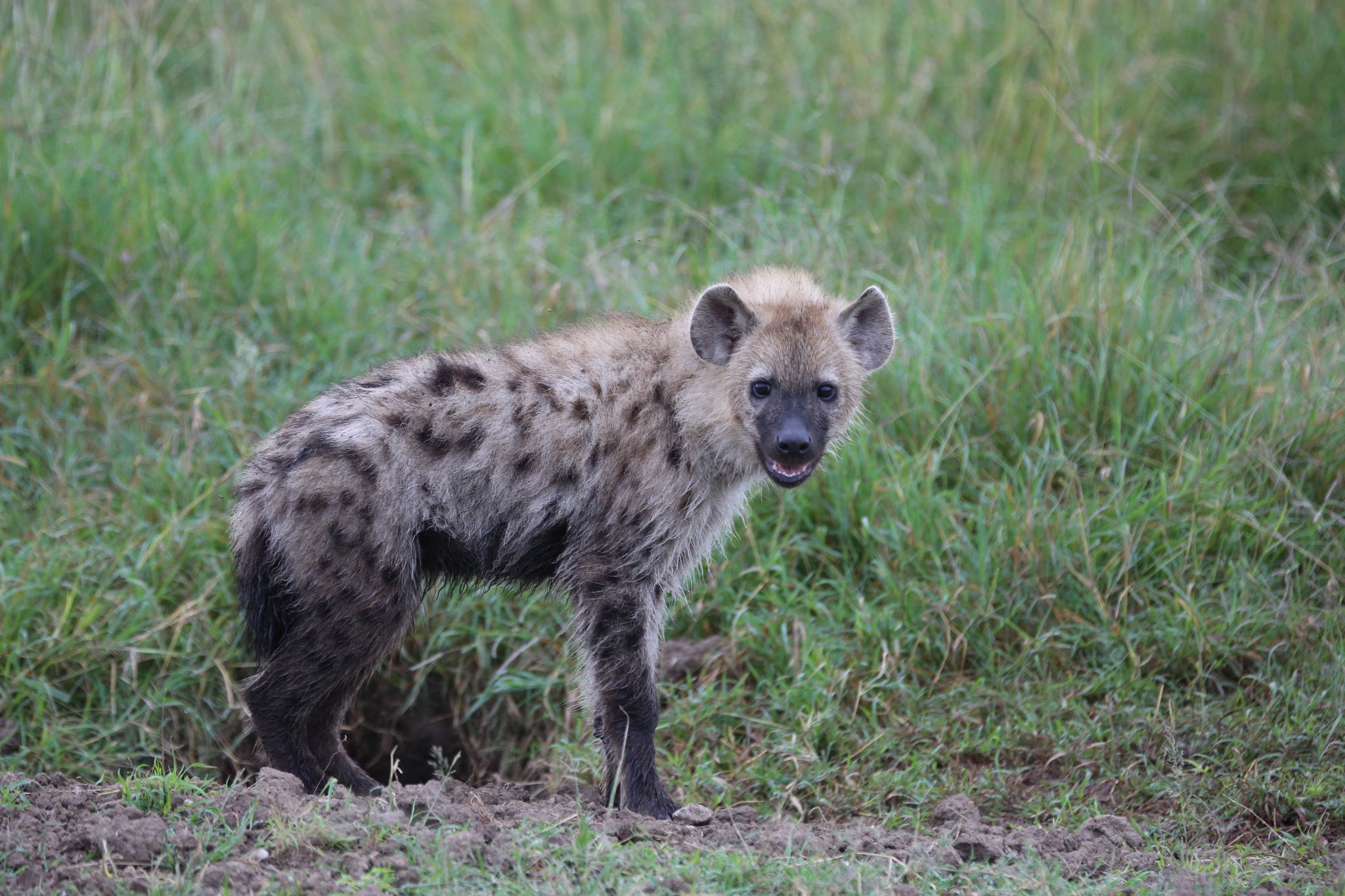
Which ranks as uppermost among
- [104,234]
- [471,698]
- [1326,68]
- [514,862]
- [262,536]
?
[1326,68]

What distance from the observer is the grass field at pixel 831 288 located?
14.5ft

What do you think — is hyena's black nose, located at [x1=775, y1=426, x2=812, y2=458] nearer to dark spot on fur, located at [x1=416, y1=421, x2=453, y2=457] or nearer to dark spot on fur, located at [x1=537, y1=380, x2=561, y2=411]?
dark spot on fur, located at [x1=537, y1=380, x2=561, y2=411]

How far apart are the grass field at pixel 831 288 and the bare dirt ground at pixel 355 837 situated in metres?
0.34

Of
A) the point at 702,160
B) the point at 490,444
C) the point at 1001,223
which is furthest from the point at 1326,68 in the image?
the point at 490,444

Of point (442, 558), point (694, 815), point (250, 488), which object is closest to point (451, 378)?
point (442, 558)

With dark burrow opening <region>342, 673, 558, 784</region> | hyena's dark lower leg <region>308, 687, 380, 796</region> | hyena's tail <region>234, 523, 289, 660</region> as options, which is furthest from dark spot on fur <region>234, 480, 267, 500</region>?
dark burrow opening <region>342, 673, 558, 784</region>

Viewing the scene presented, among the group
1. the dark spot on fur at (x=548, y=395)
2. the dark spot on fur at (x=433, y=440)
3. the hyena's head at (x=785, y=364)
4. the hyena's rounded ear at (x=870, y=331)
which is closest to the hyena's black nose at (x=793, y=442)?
the hyena's head at (x=785, y=364)

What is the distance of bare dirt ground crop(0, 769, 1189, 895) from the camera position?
2.98 metres

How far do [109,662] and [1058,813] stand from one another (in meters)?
3.29

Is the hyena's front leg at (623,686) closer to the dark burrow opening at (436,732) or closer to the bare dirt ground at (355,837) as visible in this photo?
the bare dirt ground at (355,837)

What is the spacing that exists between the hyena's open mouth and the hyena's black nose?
7cm

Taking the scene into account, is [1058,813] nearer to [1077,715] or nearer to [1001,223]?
[1077,715]

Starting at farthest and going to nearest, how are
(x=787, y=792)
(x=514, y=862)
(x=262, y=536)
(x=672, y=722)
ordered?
(x=672, y=722) < (x=787, y=792) < (x=262, y=536) < (x=514, y=862)

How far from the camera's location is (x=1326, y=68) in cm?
696
